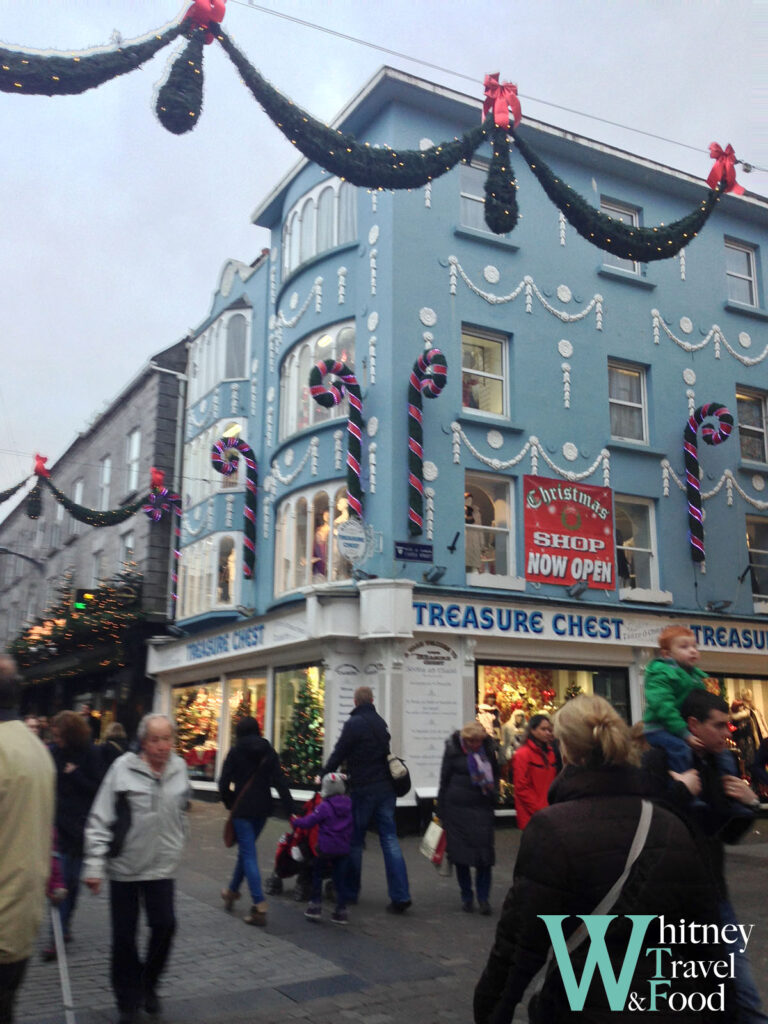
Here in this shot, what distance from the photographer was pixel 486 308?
1744 cm

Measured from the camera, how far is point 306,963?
673 cm

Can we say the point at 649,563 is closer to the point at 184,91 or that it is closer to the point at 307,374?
the point at 307,374

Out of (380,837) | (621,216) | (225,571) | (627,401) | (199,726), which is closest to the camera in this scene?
(380,837)

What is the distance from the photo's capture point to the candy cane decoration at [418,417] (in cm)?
1553

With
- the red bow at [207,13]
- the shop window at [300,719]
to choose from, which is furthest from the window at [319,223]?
the red bow at [207,13]

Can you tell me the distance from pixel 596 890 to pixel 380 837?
626 centimetres

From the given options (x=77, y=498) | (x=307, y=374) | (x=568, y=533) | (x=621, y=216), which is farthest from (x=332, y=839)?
(x=77, y=498)

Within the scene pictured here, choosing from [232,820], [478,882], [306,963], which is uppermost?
[232,820]

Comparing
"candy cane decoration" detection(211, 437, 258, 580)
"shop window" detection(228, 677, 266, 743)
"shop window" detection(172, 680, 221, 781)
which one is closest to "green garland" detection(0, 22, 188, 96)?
"candy cane decoration" detection(211, 437, 258, 580)

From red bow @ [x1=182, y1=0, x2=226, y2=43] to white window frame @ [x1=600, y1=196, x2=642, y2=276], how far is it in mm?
13798

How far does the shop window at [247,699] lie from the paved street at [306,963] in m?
8.85

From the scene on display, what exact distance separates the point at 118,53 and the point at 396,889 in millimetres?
7122

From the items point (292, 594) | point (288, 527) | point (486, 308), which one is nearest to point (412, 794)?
point (292, 594)

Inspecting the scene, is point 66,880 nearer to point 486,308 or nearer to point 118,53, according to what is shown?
point 118,53
